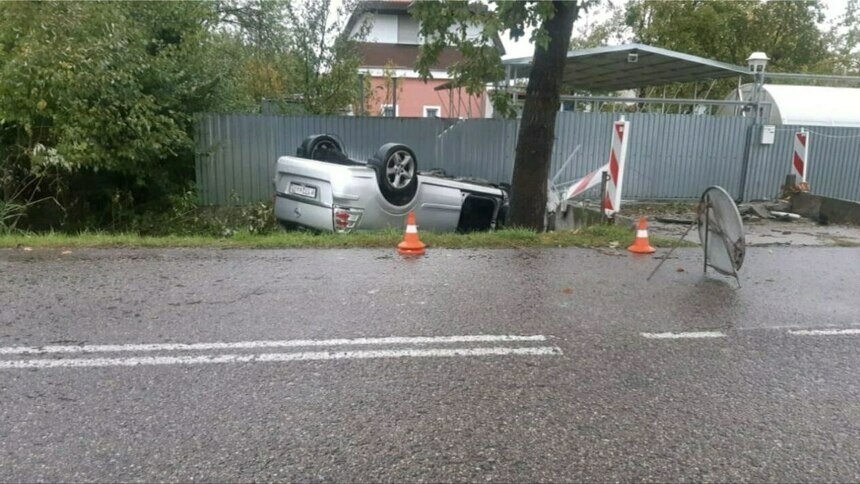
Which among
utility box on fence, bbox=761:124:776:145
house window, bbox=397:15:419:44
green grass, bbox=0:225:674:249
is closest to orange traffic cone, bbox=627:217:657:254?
green grass, bbox=0:225:674:249

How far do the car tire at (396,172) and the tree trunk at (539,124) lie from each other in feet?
5.16

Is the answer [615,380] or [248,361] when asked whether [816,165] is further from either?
[248,361]

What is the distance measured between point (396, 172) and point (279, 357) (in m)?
4.86

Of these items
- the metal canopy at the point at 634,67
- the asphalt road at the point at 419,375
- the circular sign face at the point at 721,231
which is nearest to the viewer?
the asphalt road at the point at 419,375

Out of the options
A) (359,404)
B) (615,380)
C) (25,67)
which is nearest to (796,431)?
(615,380)

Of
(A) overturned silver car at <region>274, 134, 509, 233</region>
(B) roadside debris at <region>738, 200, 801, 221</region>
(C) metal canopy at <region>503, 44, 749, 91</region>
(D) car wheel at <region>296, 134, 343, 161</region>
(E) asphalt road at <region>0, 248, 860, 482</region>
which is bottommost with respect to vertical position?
(E) asphalt road at <region>0, 248, 860, 482</region>

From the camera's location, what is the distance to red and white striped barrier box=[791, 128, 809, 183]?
12305 millimetres

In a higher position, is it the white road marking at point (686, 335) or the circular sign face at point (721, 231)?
the circular sign face at point (721, 231)

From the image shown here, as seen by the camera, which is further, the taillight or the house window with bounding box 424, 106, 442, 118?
the house window with bounding box 424, 106, 442, 118

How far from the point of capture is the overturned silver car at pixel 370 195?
26.9ft

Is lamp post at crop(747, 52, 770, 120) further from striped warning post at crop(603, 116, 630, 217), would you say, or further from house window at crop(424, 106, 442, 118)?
house window at crop(424, 106, 442, 118)

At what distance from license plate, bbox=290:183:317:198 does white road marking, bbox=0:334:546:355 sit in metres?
4.28

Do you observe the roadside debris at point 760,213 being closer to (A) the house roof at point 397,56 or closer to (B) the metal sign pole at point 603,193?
(B) the metal sign pole at point 603,193

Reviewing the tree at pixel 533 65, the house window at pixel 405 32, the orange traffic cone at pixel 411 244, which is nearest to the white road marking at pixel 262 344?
the orange traffic cone at pixel 411 244
